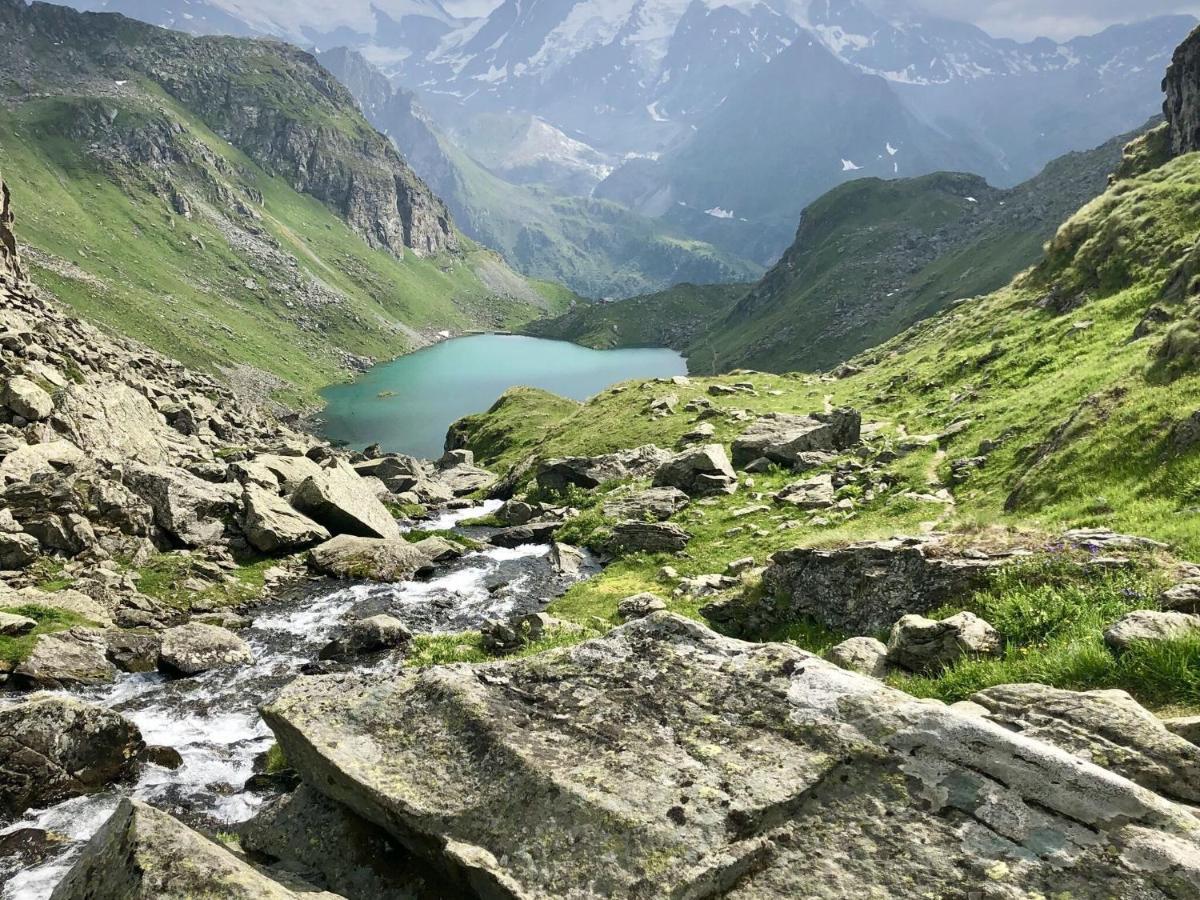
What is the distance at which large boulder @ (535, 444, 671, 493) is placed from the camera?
51.8 metres

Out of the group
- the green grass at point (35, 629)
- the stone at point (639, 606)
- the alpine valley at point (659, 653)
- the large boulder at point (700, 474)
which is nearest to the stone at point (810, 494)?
the alpine valley at point (659, 653)

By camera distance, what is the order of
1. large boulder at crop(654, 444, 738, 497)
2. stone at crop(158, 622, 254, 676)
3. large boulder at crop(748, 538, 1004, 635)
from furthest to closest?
large boulder at crop(654, 444, 738, 497) < stone at crop(158, 622, 254, 676) < large boulder at crop(748, 538, 1004, 635)

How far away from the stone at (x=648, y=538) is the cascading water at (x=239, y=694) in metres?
4.18

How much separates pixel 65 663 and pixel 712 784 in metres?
24.1

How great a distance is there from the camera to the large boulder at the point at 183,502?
34.0 m

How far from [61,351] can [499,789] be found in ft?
194

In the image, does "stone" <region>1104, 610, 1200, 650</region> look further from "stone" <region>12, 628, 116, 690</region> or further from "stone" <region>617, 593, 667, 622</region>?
"stone" <region>12, 628, 116, 690</region>

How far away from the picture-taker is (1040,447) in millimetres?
26375

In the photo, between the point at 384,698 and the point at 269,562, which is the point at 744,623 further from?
the point at 269,562

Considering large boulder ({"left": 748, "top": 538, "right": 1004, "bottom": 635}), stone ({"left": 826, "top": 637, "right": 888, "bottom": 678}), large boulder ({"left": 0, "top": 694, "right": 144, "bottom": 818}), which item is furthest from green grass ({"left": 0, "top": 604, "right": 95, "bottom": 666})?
stone ({"left": 826, "top": 637, "right": 888, "bottom": 678})

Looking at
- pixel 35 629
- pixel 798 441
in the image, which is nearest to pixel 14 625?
pixel 35 629

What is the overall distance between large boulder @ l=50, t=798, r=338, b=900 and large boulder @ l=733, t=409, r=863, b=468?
3935 centimetres

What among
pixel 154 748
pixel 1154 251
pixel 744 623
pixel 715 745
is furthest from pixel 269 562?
pixel 1154 251

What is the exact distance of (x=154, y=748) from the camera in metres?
17.8
